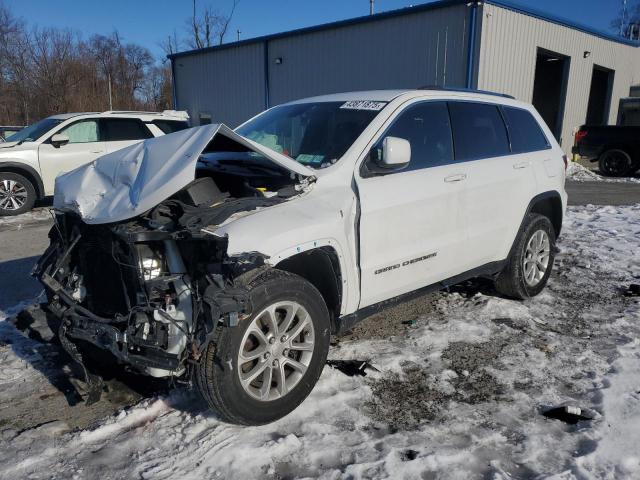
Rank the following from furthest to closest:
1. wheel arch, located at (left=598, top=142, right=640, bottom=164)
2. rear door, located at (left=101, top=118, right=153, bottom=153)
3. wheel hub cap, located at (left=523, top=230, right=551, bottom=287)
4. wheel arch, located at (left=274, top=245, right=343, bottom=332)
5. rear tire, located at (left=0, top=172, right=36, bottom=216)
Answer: wheel arch, located at (left=598, top=142, right=640, bottom=164) → rear door, located at (left=101, top=118, right=153, bottom=153) → rear tire, located at (left=0, top=172, right=36, bottom=216) → wheel hub cap, located at (left=523, top=230, right=551, bottom=287) → wheel arch, located at (left=274, top=245, right=343, bottom=332)

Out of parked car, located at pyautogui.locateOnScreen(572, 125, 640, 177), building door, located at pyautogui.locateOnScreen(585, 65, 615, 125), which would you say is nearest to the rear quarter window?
parked car, located at pyautogui.locateOnScreen(572, 125, 640, 177)

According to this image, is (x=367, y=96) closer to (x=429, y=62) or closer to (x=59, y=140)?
(x=59, y=140)

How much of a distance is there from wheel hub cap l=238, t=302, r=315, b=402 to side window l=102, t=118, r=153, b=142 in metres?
8.56

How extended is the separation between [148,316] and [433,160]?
235 cm

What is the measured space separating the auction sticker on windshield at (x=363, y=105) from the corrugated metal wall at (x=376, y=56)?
12346mm

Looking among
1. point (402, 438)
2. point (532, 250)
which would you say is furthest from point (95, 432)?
point (532, 250)

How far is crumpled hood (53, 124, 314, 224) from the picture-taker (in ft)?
9.01

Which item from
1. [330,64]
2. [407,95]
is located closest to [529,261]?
[407,95]

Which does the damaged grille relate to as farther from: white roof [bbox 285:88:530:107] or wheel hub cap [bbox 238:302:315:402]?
white roof [bbox 285:88:530:107]

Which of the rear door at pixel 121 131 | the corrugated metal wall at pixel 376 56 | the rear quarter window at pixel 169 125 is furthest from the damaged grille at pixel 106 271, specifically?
the corrugated metal wall at pixel 376 56

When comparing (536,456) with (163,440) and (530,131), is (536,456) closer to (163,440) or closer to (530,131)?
(163,440)

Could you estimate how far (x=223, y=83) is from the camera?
2322cm

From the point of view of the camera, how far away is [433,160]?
12.9 feet

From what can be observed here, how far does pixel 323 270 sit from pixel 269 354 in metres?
A: 0.61
